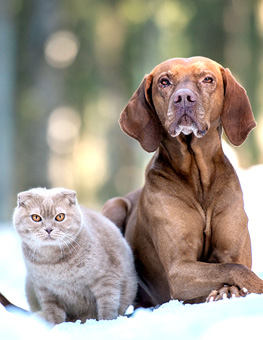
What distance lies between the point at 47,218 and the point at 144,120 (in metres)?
0.79

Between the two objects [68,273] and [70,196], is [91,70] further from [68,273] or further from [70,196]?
[68,273]

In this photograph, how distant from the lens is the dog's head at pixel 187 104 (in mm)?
3568

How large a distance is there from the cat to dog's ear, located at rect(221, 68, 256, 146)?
3.14ft

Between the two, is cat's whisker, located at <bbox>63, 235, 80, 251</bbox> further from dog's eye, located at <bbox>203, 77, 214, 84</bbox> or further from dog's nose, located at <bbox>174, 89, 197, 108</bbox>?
dog's eye, located at <bbox>203, 77, 214, 84</bbox>

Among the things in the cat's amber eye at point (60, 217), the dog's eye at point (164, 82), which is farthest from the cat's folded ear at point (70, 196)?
the dog's eye at point (164, 82)

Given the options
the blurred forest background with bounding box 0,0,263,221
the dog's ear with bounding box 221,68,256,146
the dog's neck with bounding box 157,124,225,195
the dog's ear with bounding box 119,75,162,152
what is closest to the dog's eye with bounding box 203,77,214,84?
the dog's ear with bounding box 221,68,256,146

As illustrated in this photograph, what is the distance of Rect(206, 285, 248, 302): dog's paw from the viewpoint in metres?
Answer: 3.22

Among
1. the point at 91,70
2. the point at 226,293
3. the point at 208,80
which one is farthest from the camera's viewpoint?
the point at 91,70

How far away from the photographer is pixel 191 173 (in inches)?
152

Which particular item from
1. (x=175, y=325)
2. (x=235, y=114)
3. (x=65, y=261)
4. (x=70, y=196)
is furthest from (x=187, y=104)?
(x=175, y=325)

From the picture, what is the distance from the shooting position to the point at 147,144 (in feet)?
12.7

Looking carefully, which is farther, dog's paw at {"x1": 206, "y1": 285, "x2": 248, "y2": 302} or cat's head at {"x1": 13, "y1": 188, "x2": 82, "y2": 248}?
cat's head at {"x1": 13, "y1": 188, "x2": 82, "y2": 248}

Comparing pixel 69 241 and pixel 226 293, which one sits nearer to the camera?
pixel 226 293

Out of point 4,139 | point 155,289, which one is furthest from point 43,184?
point 155,289
